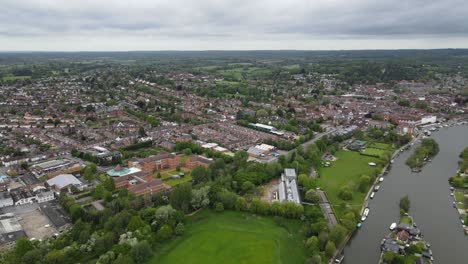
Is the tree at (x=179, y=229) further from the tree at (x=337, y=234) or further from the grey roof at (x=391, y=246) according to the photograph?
the grey roof at (x=391, y=246)

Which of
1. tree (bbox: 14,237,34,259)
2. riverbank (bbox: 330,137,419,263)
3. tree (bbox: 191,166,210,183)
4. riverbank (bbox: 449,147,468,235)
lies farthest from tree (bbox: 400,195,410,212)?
tree (bbox: 14,237,34,259)

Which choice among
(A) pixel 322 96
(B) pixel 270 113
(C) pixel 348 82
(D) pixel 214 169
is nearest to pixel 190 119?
(B) pixel 270 113

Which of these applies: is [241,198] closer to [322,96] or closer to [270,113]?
[270,113]

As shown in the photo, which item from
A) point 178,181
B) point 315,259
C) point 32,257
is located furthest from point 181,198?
point 315,259

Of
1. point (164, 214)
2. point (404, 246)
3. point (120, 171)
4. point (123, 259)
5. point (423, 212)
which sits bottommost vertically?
point (423, 212)

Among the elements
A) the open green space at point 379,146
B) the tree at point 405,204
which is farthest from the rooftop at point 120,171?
the open green space at point 379,146

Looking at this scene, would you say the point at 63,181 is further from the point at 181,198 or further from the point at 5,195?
the point at 181,198
